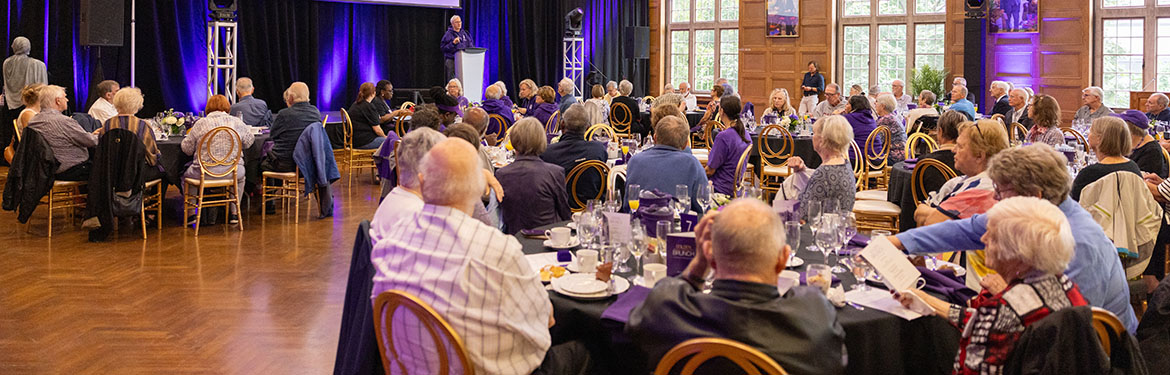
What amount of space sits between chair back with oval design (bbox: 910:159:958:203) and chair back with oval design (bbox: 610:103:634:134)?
5.84m

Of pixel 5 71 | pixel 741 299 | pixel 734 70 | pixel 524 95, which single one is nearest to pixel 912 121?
pixel 524 95

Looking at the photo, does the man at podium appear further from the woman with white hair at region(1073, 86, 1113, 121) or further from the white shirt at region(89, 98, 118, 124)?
the woman with white hair at region(1073, 86, 1113, 121)

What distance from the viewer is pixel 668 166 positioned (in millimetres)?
5074

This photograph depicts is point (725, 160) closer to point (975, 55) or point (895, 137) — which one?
point (895, 137)

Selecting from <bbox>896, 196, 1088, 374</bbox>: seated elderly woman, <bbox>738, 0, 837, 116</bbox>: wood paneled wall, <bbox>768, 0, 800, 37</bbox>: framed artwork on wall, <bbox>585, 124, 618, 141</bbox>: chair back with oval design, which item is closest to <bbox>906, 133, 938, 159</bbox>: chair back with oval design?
<bbox>585, 124, 618, 141</bbox>: chair back with oval design

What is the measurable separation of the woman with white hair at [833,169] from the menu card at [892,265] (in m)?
1.80

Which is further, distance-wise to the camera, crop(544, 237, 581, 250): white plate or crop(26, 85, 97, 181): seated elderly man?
crop(26, 85, 97, 181): seated elderly man

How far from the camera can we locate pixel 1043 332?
7.67 ft

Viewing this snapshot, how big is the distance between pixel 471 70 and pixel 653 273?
13231 millimetres

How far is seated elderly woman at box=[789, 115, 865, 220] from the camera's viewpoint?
479 cm

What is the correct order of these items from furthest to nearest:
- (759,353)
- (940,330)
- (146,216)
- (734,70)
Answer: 1. (734,70)
2. (146,216)
3. (940,330)
4. (759,353)

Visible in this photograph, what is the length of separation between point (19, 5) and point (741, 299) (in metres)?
12.3

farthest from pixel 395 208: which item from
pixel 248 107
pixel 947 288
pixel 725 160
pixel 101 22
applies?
pixel 101 22

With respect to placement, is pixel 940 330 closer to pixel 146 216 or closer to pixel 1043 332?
pixel 1043 332
